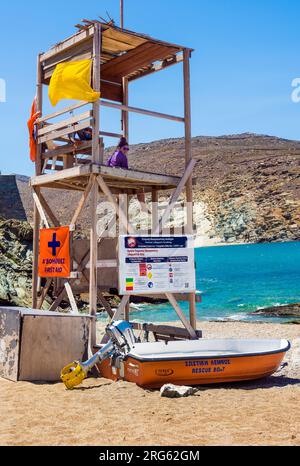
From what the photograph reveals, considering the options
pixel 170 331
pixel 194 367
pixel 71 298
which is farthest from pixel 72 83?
pixel 194 367

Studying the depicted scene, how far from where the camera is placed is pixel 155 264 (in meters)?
12.4

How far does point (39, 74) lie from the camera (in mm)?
14633

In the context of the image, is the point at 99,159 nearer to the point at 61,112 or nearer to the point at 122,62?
the point at 61,112

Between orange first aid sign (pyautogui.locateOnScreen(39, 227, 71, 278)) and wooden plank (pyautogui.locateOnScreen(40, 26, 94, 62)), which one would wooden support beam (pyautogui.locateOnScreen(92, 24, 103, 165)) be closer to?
wooden plank (pyautogui.locateOnScreen(40, 26, 94, 62))

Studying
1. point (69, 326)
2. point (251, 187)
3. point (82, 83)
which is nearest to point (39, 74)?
point (82, 83)

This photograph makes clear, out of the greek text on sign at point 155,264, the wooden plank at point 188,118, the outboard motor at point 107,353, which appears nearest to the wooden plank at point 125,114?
the wooden plank at point 188,118

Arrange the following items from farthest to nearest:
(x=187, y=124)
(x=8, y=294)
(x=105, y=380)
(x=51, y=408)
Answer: (x=8, y=294), (x=187, y=124), (x=105, y=380), (x=51, y=408)

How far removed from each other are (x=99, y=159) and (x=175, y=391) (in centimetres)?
539

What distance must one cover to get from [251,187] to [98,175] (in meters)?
146

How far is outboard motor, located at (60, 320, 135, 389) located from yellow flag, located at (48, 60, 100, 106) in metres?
5.01

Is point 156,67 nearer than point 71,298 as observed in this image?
No

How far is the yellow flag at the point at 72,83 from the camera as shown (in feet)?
40.8

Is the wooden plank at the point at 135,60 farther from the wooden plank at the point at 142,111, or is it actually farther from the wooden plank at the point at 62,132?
the wooden plank at the point at 62,132
